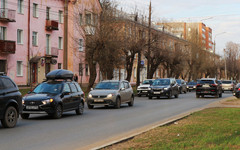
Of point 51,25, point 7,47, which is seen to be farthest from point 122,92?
point 51,25

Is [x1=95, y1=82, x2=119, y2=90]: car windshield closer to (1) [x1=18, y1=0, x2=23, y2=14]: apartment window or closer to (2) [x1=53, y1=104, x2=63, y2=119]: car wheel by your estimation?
(2) [x1=53, y1=104, x2=63, y2=119]: car wheel

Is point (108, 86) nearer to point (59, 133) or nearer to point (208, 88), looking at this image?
point (59, 133)

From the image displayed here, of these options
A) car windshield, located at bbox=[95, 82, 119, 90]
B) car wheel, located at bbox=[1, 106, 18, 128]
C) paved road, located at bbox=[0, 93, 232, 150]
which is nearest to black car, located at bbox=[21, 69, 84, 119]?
paved road, located at bbox=[0, 93, 232, 150]

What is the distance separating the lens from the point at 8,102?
13.2 meters

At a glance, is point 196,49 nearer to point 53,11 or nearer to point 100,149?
point 53,11

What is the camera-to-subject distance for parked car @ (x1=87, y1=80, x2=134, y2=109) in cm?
2231

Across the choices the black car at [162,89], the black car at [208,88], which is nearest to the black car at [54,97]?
the black car at [162,89]

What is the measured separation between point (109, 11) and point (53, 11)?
13048 millimetres

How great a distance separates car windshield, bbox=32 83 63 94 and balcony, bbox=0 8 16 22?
23.9 m

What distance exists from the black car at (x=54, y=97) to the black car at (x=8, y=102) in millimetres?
2316

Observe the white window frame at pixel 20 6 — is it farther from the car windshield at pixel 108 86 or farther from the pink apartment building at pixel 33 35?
the car windshield at pixel 108 86

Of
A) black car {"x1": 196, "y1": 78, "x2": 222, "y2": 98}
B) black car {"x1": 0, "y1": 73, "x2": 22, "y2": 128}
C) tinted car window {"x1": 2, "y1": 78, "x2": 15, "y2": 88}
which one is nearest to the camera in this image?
black car {"x1": 0, "y1": 73, "x2": 22, "y2": 128}

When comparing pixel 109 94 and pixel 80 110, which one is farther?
pixel 109 94

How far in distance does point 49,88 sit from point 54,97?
3.65ft
